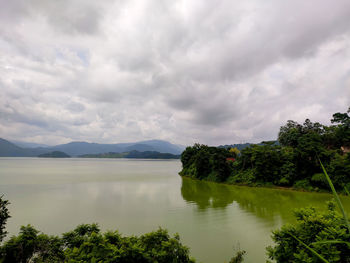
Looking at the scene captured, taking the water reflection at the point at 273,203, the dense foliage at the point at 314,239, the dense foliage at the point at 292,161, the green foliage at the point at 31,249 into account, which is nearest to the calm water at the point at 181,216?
the water reflection at the point at 273,203

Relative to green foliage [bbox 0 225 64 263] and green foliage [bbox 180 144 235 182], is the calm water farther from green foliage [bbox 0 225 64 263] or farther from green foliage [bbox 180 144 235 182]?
green foliage [bbox 180 144 235 182]

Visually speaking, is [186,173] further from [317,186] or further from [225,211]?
[225,211]

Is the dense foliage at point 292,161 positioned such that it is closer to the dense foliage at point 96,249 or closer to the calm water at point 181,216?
the calm water at point 181,216

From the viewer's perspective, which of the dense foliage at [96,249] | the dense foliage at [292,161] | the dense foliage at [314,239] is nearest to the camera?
the dense foliage at [96,249]

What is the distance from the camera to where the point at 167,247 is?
17.7 ft

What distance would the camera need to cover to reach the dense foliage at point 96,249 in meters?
4.82

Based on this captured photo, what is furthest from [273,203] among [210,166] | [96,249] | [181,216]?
[210,166]

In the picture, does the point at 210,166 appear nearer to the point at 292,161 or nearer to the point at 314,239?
the point at 292,161

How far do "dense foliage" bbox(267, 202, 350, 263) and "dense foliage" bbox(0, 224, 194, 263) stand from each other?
9.89 feet

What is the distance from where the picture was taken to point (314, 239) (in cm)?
577

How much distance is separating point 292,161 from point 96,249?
26.7 m

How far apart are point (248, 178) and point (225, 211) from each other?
15003 mm

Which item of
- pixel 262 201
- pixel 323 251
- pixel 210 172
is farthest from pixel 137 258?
pixel 210 172

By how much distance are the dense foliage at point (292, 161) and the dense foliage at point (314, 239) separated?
1374 centimetres
